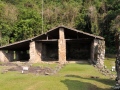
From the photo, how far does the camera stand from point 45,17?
53.2m

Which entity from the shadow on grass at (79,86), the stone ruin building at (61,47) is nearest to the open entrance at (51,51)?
the stone ruin building at (61,47)

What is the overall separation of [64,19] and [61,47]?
25400 millimetres

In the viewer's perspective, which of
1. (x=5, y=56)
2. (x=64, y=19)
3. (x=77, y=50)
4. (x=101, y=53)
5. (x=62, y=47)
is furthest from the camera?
(x=64, y=19)

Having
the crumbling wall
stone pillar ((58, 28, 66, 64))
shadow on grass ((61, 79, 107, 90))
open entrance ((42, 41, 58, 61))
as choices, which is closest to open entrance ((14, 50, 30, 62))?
open entrance ((42, 41, 58, 61))

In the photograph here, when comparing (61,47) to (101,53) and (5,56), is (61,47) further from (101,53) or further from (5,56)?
(5,56)

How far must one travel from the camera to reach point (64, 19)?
53031 millimetres

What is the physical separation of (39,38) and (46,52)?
5.86 meters

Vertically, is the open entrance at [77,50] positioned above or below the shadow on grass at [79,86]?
above

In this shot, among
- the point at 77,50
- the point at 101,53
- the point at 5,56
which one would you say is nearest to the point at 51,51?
the point at 77,50

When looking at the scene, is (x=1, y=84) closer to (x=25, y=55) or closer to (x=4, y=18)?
(x=25, y=55)

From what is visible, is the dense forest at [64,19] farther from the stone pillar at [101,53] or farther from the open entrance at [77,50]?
the stone pillar at [101,53]

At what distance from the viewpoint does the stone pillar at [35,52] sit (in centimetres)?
2840

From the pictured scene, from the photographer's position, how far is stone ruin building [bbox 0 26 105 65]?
26.9m

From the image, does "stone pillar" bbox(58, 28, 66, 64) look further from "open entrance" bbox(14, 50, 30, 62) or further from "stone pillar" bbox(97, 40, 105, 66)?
"open entrance" bbox(14, 50, 30, 62)
